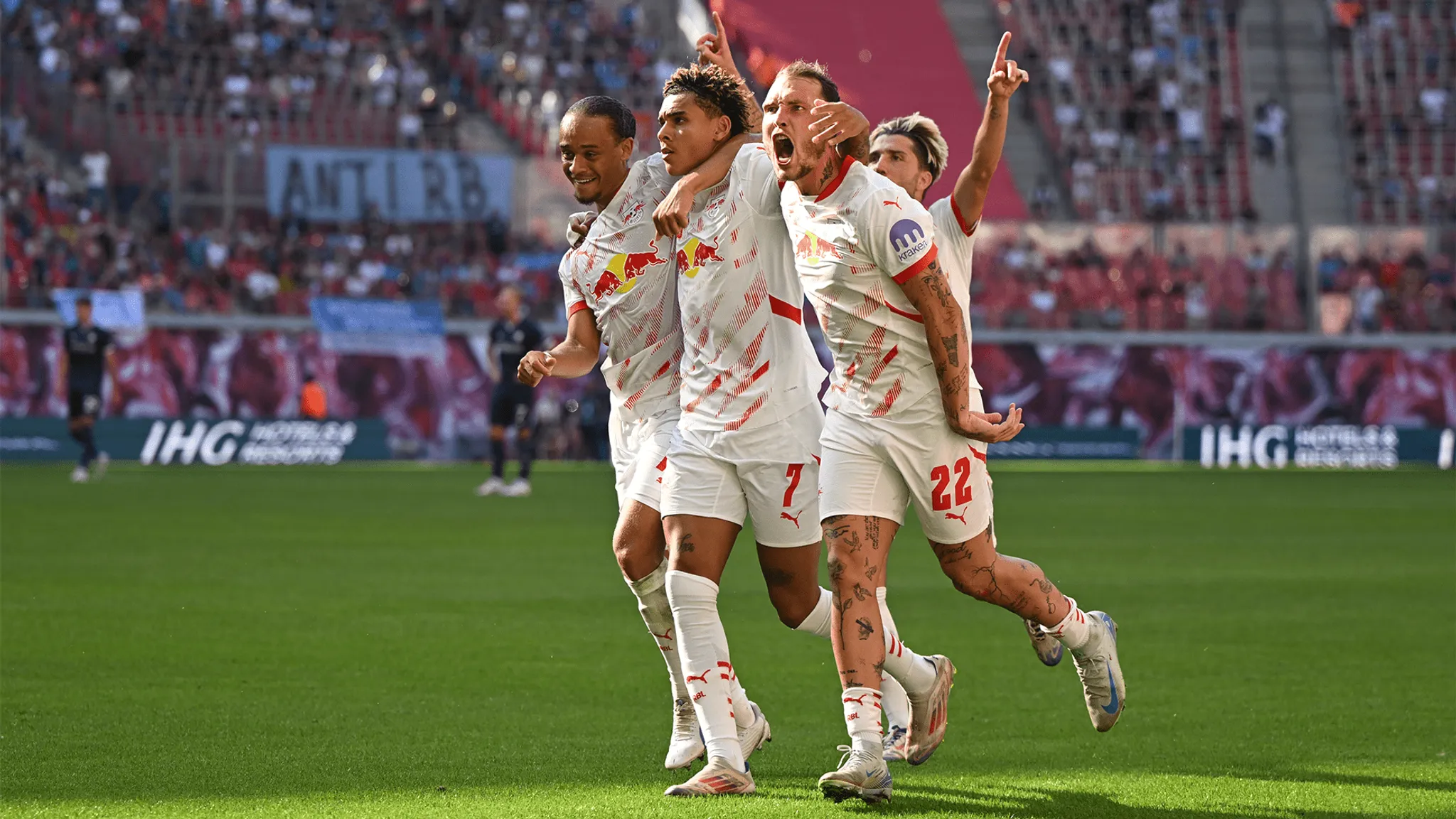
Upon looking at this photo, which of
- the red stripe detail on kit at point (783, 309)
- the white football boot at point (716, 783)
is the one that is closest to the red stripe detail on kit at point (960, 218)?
the red stripe detail on kit at point (783, 309)

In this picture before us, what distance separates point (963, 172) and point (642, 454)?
1446mm

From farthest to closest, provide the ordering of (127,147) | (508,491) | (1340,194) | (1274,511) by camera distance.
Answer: (1340,194)
(127,147)
(508,491)
(1274,511)

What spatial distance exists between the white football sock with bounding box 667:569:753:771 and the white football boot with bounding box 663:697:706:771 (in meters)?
0.24

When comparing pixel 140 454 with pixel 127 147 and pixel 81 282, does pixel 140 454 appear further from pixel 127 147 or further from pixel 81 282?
pixel 127 147

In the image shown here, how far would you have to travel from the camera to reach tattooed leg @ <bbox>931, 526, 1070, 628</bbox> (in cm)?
612

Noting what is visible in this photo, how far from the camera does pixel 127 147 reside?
32312 millimetres

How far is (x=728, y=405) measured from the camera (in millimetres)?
5965

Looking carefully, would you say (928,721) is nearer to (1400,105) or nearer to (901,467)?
(901,467)

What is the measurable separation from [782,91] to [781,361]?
88 cm

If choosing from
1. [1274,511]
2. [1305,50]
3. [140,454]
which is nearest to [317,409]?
[140,454]

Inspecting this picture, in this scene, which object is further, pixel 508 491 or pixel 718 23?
pixel 508 491

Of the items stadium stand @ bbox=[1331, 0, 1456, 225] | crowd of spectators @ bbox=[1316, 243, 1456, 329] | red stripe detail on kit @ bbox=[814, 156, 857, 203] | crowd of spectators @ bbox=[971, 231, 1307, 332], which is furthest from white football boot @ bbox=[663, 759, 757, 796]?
stadium stand @ bbox=[1331, 0, 1456, 225]

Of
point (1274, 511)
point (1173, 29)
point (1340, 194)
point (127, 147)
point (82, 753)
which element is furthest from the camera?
point (1173, 29)

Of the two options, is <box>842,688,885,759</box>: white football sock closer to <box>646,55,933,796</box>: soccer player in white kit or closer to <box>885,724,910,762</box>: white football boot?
<box>646,55,933,796</box>: soccer player in white kit
